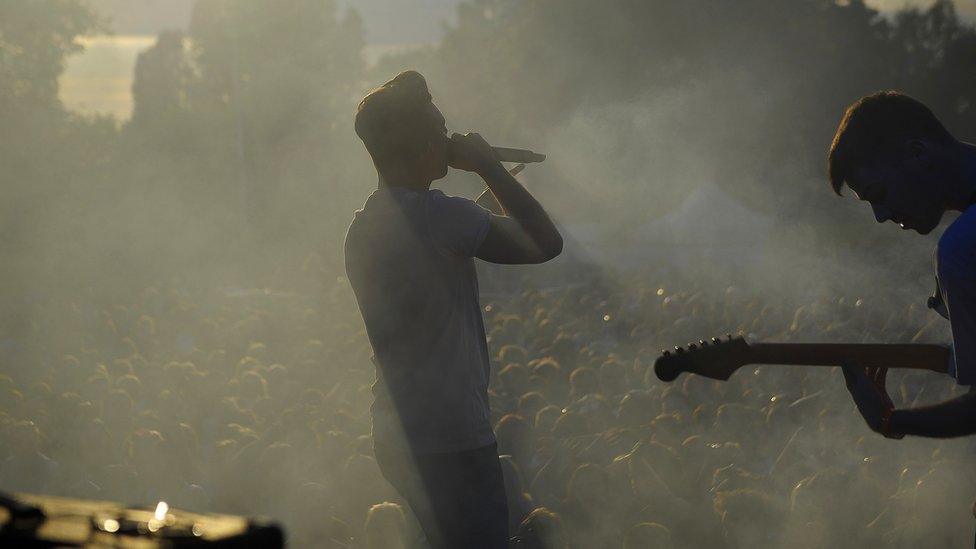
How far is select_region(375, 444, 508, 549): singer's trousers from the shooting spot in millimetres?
3389

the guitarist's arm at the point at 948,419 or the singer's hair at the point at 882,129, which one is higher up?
the singer's hair at the point at 882,129

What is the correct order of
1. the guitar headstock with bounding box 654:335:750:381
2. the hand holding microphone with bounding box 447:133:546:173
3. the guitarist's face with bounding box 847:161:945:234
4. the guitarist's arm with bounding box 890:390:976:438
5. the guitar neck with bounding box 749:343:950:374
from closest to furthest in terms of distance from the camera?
the guitarist's arm with bounding box 890:390:976:438 < the guitarist's face with bounding box 847:161:945:234 < the guitar neck with bounding box 749:343:950:374 < the guitar headstock with bounding box 654:335:750:381 < the hand holding microphone with bounding box 447:133:546:173

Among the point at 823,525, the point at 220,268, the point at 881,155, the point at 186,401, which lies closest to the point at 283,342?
the point at 186,401

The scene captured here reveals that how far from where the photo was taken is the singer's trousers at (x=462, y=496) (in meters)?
3.39

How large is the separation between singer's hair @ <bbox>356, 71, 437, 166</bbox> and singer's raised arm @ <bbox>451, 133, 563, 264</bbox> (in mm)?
140

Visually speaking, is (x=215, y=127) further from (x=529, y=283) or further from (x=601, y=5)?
(x=529, y=283)

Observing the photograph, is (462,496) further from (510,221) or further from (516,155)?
(516,155)

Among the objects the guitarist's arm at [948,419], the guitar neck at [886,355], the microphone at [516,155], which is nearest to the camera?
the guitarist's arm at [948,419]

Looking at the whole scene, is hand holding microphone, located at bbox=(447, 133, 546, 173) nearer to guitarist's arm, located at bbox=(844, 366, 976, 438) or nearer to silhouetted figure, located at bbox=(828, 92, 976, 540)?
silhouetted figure, located at bbox=(828, 92, 976, 540)

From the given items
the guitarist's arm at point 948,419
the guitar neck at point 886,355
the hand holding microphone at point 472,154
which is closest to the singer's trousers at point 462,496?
the hand holding microphone at point 472,154

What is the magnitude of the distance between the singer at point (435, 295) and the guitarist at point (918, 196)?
3.11 feet

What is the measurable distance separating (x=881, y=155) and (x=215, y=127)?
58206mm

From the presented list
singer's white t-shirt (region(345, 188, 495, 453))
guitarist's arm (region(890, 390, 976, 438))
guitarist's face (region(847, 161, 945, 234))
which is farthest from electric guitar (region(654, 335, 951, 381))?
singer's white t-shirt (region(345, 188, 495, 453))

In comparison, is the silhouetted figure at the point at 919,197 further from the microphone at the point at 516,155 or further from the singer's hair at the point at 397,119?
the singer's hair at the point at 397,119
